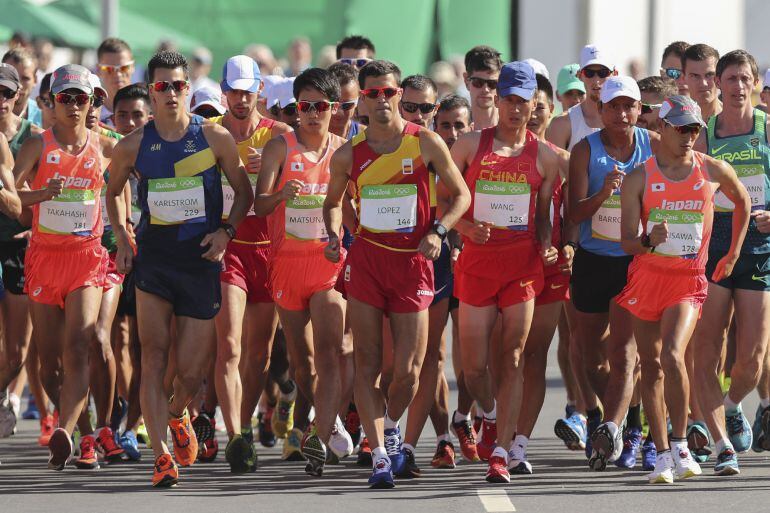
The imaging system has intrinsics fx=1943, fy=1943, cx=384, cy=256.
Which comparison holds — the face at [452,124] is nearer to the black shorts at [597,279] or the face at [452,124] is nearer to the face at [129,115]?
the black shorts at [597,279]

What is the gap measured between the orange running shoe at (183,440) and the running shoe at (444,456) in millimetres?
1512

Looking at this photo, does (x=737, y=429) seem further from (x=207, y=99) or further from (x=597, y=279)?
(x=207, y=99)

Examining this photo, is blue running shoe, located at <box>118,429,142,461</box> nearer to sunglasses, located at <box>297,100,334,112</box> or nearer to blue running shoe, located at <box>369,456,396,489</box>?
blue running shoe, located at <box>369,456,396,489</box>

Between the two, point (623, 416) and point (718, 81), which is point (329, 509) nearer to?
point (623, 416)

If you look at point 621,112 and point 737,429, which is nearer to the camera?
point 621,112

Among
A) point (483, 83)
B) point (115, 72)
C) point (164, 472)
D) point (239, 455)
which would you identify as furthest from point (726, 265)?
point (115, 72)

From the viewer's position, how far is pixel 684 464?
11.2m

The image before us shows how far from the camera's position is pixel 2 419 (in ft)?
44.7

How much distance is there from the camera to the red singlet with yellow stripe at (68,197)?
40.2ft

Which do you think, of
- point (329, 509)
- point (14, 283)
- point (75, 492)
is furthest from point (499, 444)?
point (14, 283)

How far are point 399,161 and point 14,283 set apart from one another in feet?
11.1

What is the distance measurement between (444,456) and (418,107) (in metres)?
2.38

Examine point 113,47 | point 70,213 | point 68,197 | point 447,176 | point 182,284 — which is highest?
point 113,47

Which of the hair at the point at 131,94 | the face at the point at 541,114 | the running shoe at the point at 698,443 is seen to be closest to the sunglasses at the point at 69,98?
the hair at the point at 131,94
